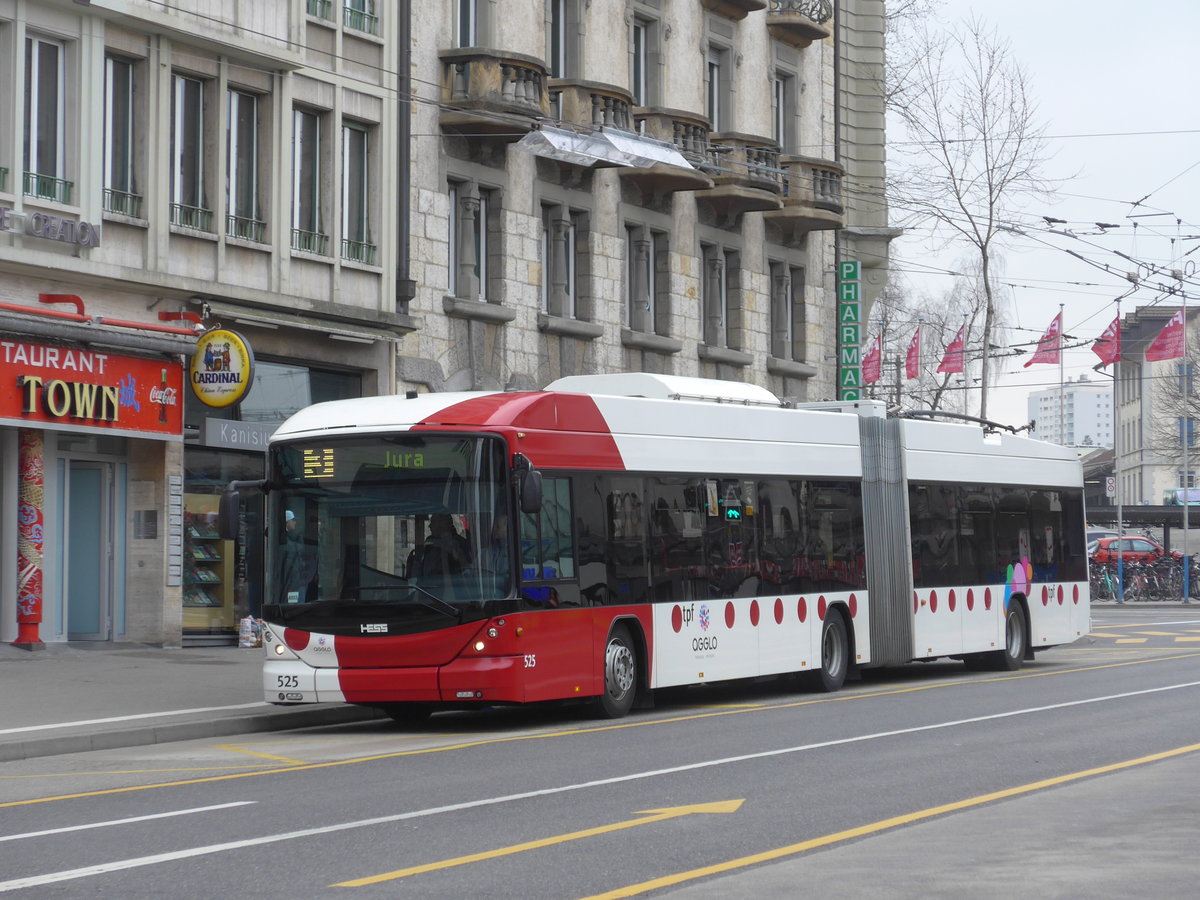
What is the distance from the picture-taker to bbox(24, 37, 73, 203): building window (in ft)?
75.4

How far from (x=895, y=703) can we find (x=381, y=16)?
13985mm

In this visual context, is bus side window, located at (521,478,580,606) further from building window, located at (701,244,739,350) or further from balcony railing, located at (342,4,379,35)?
building window, located at (701,244,739,350)

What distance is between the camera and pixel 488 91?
97.3 ft

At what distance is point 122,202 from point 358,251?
4.82 meters

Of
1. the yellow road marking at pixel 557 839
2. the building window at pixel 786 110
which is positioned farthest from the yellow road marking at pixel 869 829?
the building window at pixel 786 110

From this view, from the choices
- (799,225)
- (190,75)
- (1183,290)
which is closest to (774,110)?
(799,225)

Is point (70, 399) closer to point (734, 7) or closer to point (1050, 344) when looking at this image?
point (734, 7)

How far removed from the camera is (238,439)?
26094 mm

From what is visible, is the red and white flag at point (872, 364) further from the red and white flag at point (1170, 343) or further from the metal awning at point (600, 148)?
the metal awning at point (600, 148)

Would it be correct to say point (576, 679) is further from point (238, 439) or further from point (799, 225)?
point (799, 225)

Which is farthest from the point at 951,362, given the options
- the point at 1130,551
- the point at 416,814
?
the point at 416,814

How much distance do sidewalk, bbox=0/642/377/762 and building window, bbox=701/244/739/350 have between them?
1567 centimetres

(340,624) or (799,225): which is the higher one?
(799,225)

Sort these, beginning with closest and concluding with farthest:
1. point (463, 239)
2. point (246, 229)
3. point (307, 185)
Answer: point (246, 229)
point (307, 185)
point (463, 239)
